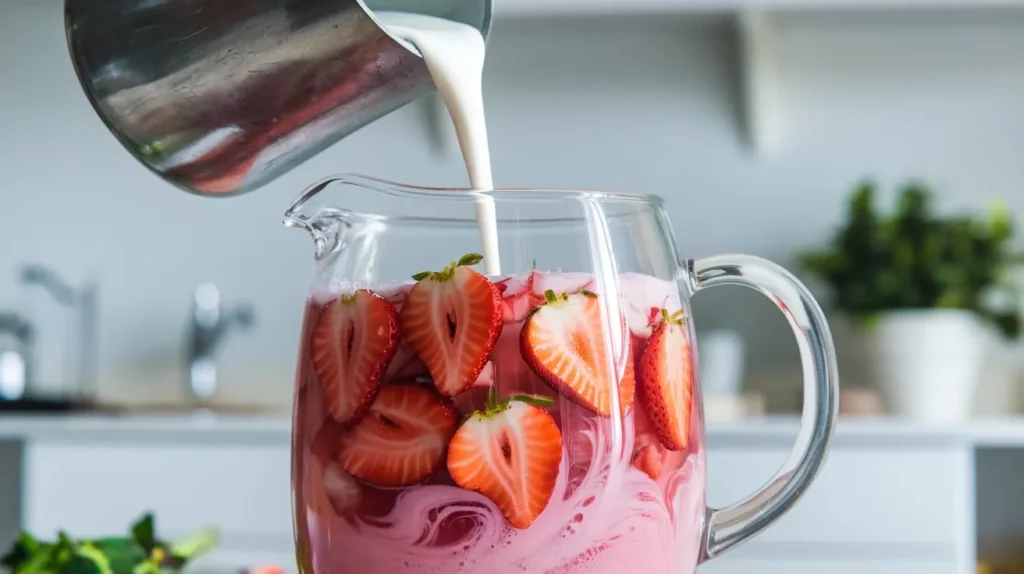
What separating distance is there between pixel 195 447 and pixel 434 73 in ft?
5.04

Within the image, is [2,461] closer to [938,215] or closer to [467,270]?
[938,215]

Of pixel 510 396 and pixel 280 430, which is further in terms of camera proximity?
pixel 280 430

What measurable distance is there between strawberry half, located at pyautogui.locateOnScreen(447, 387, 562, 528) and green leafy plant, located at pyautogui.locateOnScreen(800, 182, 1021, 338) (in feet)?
5.57

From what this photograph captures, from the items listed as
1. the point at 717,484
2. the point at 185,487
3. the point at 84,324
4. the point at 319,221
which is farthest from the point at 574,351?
the point at 84,324

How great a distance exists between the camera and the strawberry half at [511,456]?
1.59ft

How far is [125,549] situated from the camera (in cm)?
67

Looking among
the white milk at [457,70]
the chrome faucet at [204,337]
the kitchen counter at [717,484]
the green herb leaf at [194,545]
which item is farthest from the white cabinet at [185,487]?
the white milk at [457,70]

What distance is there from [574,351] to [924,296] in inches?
67.9

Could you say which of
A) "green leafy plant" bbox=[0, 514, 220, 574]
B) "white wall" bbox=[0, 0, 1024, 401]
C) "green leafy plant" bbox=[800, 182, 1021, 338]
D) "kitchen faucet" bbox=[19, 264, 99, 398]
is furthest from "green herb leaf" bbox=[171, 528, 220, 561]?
"kitchen faucet" bbox=[19, 264, 99, 398]

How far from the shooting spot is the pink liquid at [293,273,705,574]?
0.49 meters

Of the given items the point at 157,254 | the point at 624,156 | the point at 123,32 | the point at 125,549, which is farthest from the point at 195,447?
the point at 123,32

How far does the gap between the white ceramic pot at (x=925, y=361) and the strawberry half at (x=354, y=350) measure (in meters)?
1.71

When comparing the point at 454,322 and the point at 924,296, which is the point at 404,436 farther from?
the point at 924,296

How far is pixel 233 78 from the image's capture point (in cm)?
58
